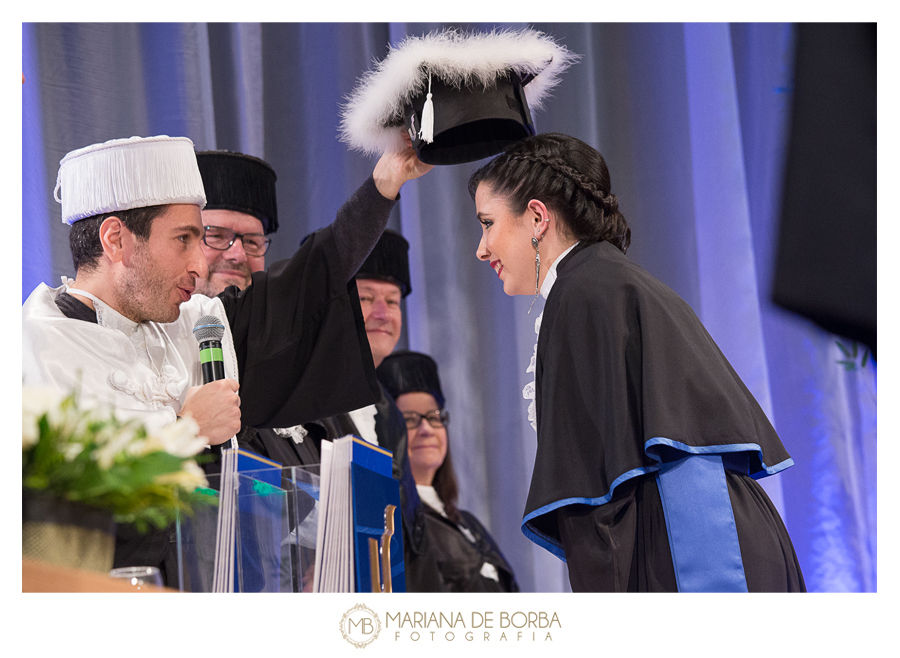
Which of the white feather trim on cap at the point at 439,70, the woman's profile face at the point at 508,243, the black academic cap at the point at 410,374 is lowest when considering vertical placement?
the black academic cap at the point at 410,374

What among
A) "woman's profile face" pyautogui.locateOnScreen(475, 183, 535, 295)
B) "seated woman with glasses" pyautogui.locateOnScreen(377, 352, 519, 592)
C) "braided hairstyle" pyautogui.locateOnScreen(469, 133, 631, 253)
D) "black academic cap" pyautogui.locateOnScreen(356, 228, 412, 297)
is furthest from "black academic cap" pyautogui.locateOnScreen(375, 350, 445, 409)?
"braided hairstyle" pyautogui.locateOnScreen(469, 133, 631, 253)

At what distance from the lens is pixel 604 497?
1.86m

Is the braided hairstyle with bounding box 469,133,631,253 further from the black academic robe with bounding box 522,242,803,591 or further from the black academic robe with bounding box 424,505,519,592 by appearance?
the black academic robe with bounding box 424,505,519,592

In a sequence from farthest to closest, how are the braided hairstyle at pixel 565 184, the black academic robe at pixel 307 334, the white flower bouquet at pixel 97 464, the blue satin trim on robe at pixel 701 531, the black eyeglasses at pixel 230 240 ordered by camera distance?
1. the black eyeglasses at pixel 230 240
2. the black academic robe at pixel 307 334
3. the braided hairstyle at pixel 565 184
4. the blue satin trim on robe at pixel 701 531
5. the white flower bouquet at pixel 97 464

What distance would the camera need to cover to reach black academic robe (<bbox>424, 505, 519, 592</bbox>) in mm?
3021

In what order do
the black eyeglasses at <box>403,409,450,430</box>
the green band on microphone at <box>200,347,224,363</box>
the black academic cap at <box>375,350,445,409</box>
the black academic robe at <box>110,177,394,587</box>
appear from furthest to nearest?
the black eyeglasses at <box>403,409,450,430</box>, the black academic cap at <box>375,350,445,409</box>, the black academic robe at <box>110,177,394,587</box>, the green band on microphone at <box>200,347,224,363</box>

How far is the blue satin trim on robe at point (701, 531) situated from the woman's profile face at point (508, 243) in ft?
2.09

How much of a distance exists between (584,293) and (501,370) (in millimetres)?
910

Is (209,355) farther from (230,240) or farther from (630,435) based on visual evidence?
(630,435)

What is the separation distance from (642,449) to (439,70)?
3.41 feet

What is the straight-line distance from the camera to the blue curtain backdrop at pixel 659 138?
2.42 m
